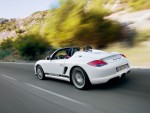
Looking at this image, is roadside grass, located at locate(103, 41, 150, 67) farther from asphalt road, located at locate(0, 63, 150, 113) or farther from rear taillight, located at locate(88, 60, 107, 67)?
rear taillight, located at locate(88, 60, 107, 67)

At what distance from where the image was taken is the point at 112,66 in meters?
7.21

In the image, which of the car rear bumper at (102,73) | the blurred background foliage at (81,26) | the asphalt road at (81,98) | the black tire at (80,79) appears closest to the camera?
the asphalt road at (81,98)

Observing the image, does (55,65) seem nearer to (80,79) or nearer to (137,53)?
(80,79)

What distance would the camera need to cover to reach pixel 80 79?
768cm

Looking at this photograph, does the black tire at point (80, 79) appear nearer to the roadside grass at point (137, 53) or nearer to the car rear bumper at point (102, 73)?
the car rear bumper at point (102, 73)

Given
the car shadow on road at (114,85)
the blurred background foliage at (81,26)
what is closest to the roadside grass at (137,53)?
the blurred background foliage at (81,26)

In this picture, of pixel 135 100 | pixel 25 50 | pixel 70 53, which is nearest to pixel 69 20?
pixel 25 50

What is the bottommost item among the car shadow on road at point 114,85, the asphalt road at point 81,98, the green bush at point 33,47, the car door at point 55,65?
the asphalt road at point 81,98

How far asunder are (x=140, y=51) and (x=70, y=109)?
28.6ft

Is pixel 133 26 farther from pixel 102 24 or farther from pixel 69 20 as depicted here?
pixel 69 20

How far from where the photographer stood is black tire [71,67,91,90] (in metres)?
7.43

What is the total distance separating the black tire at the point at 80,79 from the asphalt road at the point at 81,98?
157 mm

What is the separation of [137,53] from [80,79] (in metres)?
6.75

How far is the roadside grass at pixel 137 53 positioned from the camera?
1212 cm
